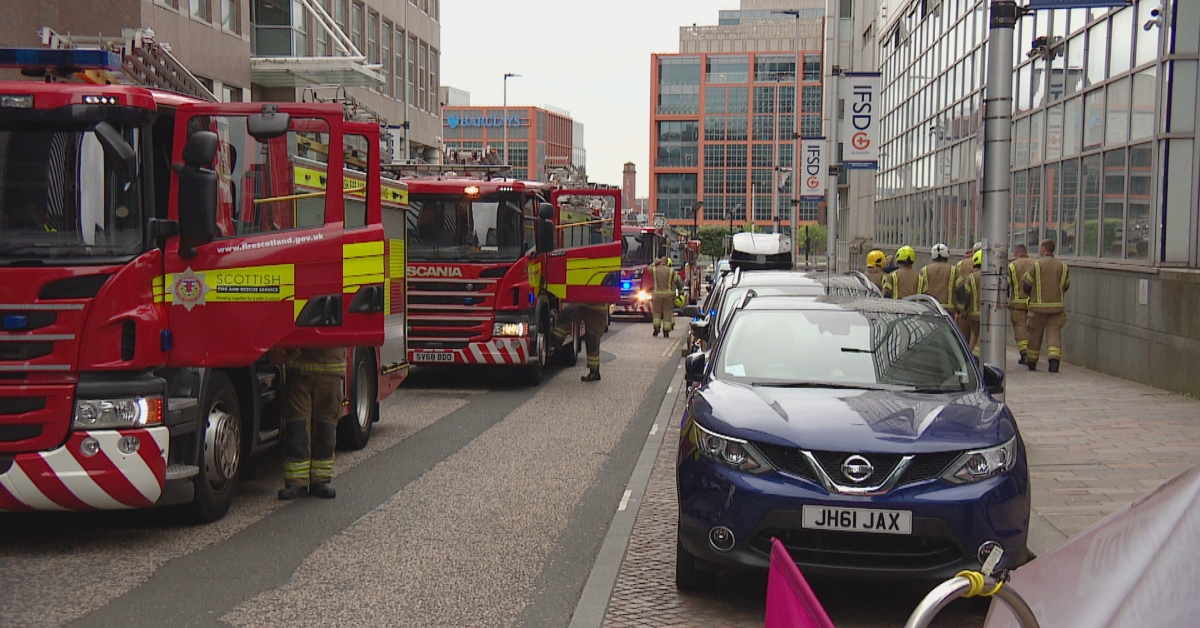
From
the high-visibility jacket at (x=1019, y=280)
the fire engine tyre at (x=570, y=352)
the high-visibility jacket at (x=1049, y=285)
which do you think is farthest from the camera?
the fire engine tyre at (x=570, y=352)

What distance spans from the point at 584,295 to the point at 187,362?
10559 millimetres

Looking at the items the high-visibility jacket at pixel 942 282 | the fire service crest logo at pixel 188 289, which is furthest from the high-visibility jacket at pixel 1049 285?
the fire service crest logo at pixel 188 289

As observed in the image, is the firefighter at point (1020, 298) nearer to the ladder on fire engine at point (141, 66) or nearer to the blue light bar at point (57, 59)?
the ladder on fire engine at point (141, 66)

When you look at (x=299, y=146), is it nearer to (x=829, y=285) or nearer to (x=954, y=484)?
(x=954, y=484)

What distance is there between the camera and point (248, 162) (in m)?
7.99

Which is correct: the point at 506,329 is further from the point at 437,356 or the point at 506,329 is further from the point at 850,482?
the point at 850,482

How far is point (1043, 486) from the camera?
8.69 m

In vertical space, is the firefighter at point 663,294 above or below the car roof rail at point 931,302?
below

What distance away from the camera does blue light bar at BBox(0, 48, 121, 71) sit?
7.70m

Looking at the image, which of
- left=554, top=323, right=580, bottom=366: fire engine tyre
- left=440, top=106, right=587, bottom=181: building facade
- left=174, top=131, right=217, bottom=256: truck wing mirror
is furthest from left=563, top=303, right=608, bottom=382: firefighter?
left=440, top=106, right=587, bottom=181: building facade

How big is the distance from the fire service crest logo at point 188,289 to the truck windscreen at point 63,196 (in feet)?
1.22

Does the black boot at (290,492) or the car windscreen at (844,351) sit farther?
the black boot at (290,492)

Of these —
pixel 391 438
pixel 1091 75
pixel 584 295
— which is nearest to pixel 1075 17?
pixel 1091 75

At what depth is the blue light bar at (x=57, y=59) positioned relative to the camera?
770cm
